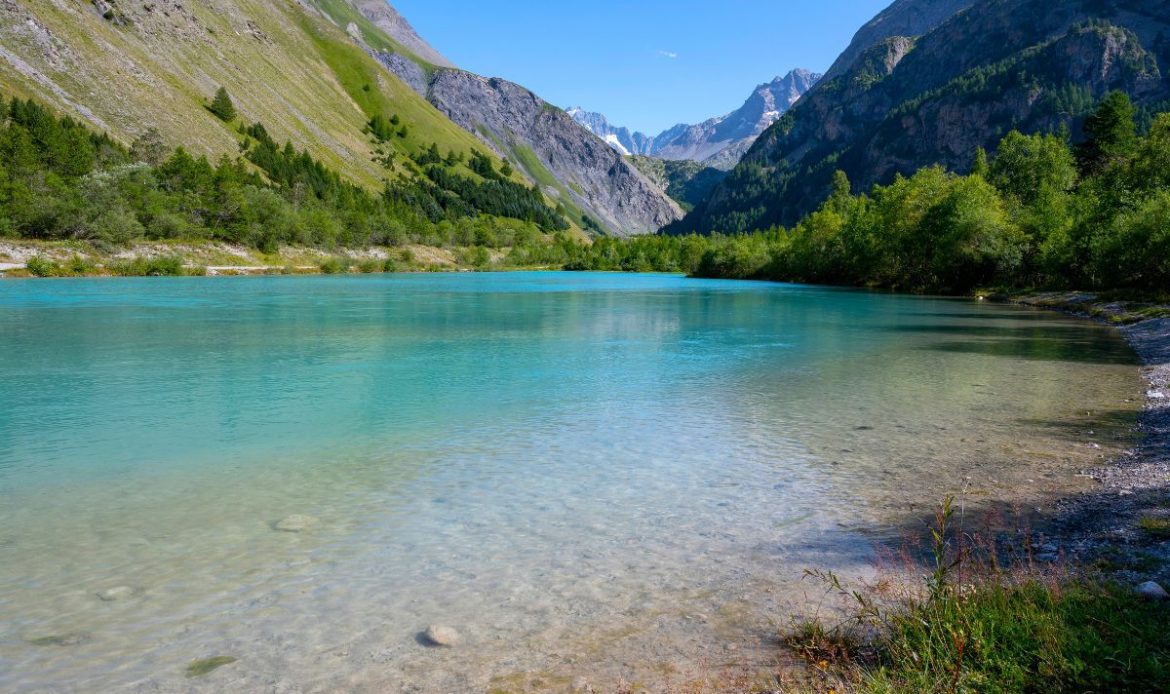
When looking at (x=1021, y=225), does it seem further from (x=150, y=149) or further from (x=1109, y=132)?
(x=150, y=149)

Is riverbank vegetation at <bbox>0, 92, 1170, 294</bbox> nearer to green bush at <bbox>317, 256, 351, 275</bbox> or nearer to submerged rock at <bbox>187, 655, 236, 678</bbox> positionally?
green bush at <bbox>317, 256, 351, 275</bbox>

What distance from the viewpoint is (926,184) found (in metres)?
105

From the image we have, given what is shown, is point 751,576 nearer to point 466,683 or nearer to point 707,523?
point 707,523

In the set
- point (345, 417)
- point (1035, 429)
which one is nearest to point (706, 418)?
point (1035, 429)

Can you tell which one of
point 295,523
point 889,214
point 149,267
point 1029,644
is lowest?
point 295,523

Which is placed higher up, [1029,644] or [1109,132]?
[1109,132]

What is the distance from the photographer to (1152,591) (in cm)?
756

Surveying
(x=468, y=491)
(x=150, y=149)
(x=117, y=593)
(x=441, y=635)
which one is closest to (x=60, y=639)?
(x=117, y=593)

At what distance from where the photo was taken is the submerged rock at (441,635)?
7.89 m

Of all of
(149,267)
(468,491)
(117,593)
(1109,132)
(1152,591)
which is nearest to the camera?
(1152,591)

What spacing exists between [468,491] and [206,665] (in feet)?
21.3

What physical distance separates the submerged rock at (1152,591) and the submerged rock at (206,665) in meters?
9.64

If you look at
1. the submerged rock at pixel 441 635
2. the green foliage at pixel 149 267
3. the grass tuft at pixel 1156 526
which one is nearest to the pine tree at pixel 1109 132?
the grass tuft at pixel 1156 526

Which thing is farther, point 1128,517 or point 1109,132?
point 1109,132
